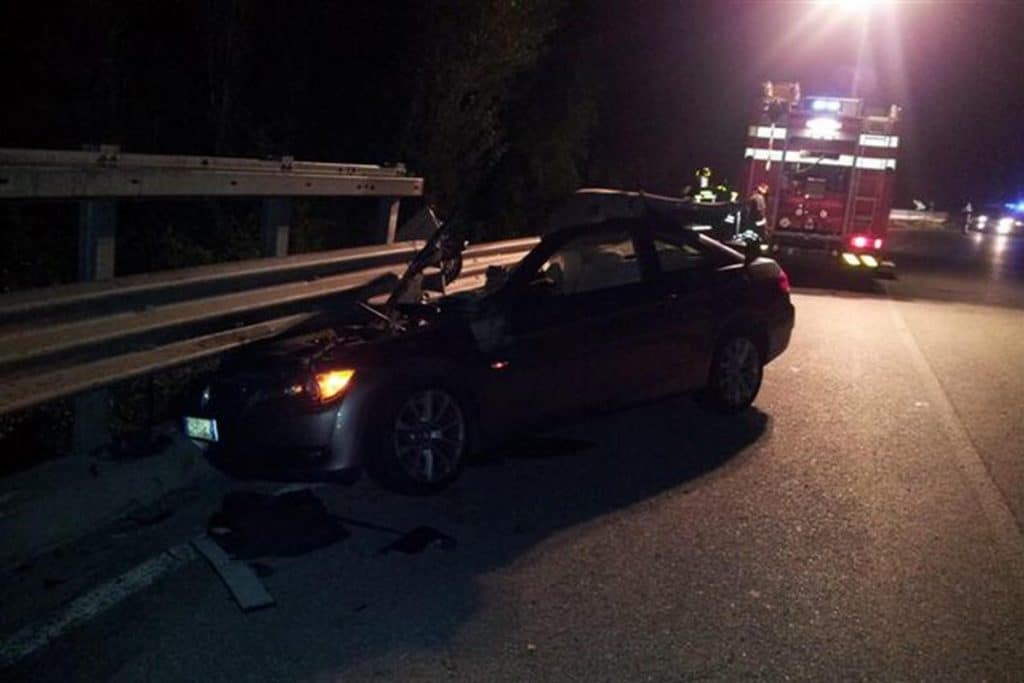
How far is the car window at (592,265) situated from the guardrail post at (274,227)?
2027mm

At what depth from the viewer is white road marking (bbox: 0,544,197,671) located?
3994mm

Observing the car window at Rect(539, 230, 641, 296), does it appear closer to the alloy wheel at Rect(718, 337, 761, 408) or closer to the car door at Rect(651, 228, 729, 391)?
the car door at Rect(651, 228, 729, 391)

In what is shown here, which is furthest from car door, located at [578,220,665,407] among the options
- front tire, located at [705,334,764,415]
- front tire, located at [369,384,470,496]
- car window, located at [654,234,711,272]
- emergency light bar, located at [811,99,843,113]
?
emergency light bar, located at [811,99,843,113]

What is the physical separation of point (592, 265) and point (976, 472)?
2.74 metres

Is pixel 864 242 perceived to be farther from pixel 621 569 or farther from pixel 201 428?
pixel 201 428

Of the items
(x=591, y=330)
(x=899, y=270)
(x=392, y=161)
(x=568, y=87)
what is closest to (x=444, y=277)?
(x=591, y=330)

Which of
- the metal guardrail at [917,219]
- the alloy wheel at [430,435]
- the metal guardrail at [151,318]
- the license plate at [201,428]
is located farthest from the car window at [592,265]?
the metal guardrail at [917,219]

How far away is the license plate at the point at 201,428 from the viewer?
18.2 ft

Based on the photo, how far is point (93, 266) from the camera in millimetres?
5594

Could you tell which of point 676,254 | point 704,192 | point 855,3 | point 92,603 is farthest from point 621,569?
point 855,3

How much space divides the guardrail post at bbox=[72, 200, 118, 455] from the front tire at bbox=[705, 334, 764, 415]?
4.09 m

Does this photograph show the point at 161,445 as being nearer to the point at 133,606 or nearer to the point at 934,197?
the point at 133,606

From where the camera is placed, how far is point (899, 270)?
70.8 ft

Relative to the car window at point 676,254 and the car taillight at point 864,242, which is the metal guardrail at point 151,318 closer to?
the car window at point 676,254
